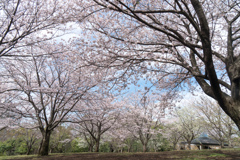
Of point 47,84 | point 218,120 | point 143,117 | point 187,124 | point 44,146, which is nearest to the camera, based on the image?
point 44,146

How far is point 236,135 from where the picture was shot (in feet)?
62.7

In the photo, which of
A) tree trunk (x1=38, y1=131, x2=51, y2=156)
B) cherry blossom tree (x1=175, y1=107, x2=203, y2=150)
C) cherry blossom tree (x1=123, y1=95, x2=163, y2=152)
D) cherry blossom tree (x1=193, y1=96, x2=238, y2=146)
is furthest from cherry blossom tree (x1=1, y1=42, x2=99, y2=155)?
cherry blossom tree (x1=175, y1=107, x2=203, y2=150)

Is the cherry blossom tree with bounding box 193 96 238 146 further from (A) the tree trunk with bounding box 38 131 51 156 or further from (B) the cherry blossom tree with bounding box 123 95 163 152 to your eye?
(A) the tree trunk with bounding box 38 131 51 156

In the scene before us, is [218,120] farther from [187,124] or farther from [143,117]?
[143,117]

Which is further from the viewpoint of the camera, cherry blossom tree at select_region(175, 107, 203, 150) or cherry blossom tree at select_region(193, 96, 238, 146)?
cherry blossom tree at select_region(175, 107, 203, 150)

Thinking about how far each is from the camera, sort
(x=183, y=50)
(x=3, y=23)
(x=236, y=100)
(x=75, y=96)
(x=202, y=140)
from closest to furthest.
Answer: (x=236, y=100)
(x=3, y=23)
(x=183, y=50)
(x=75, y=96)
(x=202, y=140)

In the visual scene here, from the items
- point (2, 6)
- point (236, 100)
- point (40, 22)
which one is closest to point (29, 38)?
point (40, 22)

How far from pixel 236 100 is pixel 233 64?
1.16 meters

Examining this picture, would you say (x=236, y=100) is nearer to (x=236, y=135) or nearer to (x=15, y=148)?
(x=236, y=135)

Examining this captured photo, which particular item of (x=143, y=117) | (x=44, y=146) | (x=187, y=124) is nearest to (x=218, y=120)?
(x=187, y=124)

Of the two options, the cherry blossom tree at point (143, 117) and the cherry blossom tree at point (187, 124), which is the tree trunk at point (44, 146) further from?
the cherry blossom tree at point (187, 124)

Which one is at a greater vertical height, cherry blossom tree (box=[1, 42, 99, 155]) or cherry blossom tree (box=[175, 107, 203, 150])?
cherry blossom tree (box=[1, 42, 99, 155])

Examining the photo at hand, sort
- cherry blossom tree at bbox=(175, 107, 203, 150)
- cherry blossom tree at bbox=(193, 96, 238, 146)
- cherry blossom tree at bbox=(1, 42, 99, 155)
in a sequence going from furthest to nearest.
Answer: cherry blossom tree at bbox=(175, 107, 203, 150) < cherry blossom tree at bbox=(193, 96, 238, 146) < cherry blossom tree at bbox=(1, 42, 99, 155)

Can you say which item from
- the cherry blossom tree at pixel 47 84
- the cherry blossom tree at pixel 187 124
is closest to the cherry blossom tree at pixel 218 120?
the cherry blossom tree at pixel 187 124
